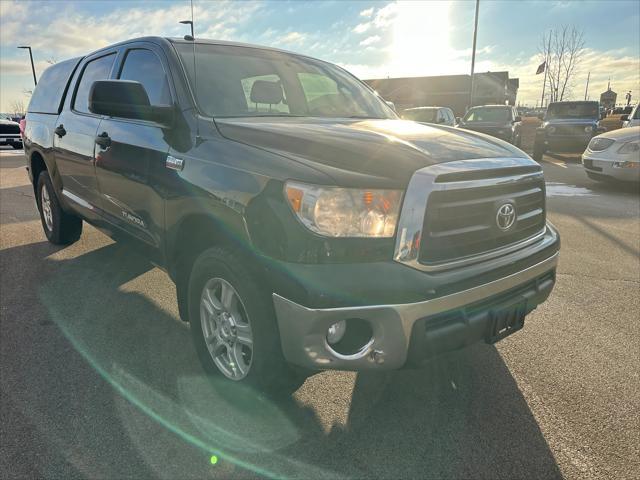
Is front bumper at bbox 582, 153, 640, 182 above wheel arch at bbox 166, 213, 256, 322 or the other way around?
the other way around

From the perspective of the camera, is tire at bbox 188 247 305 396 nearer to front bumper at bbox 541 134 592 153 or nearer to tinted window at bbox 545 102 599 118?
front bumper at bbox 541 134 592 153

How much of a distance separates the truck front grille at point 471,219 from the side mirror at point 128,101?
1.61m

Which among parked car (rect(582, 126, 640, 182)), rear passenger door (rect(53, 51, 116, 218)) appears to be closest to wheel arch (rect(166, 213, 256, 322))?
rear passenger door (rect(53, 51, 116, 218))

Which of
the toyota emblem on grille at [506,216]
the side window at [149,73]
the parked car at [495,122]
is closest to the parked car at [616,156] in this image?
the parked car at [495,122]

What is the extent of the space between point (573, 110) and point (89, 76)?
16.3m

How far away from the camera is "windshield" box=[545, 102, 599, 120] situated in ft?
52.4

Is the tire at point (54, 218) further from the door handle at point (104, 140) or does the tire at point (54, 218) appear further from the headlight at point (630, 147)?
the headlight at point (630, 147)

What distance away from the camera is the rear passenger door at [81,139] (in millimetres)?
3742

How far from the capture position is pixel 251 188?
213 centimetres

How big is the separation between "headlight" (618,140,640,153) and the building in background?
43.7 metres

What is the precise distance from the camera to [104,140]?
340 cm

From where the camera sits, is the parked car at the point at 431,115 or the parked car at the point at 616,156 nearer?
the parked car at the point at 616,156

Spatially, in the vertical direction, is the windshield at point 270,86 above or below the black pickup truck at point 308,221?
above

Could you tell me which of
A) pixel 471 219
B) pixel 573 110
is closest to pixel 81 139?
pixel 471 219
